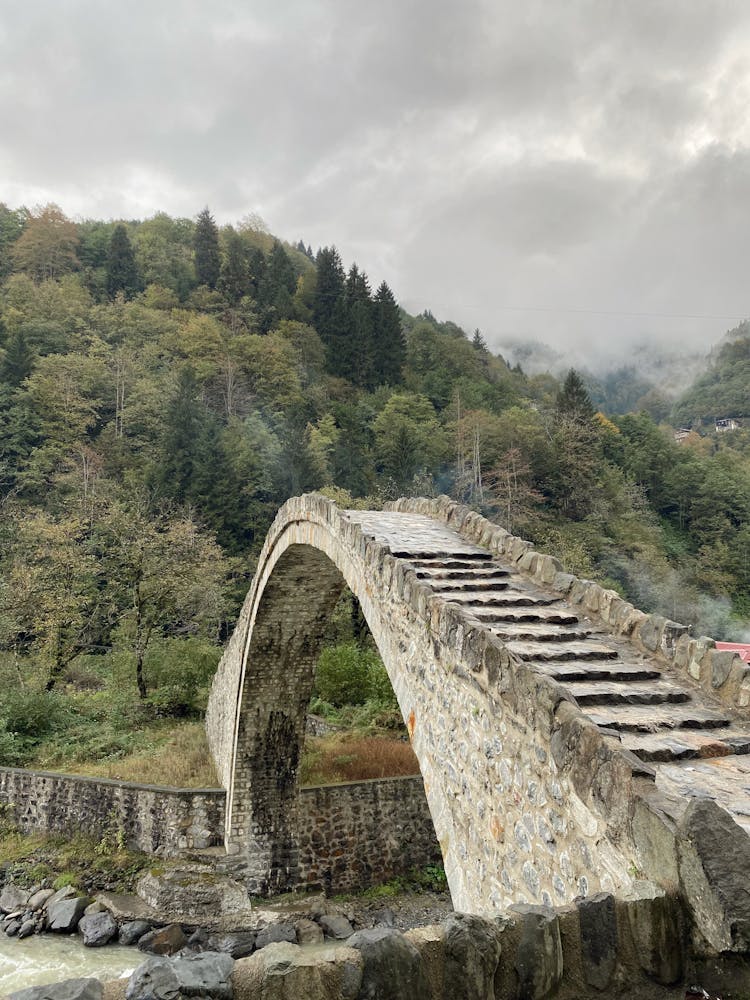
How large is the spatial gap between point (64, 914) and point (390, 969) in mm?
12022

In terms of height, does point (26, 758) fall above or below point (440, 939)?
below

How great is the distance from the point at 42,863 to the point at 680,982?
1369 centimetres

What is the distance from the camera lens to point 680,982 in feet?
6.27

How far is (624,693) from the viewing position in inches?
149

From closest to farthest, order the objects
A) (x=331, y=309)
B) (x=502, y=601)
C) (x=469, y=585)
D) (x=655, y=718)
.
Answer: (x=655, y=718), (x=502, y=601), (x=469, y=585), (x=331, y=309)

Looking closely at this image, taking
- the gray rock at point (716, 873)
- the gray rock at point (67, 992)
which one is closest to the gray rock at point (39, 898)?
the gray rock at point (67, 992)

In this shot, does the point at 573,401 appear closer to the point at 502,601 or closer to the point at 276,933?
the point at 276,933

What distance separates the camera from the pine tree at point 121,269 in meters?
43.4

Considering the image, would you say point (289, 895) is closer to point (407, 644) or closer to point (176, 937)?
point (176, 937)

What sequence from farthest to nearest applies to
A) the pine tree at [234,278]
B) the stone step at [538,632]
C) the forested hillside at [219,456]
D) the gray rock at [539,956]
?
the pine tree at [234,278], the forested hillside at [219,456], the stone step at [538,632], the gray rock at [539,956]

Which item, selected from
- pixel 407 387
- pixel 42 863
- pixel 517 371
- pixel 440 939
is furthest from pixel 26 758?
pixel 517 371

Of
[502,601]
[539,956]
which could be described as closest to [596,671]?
[502,601]

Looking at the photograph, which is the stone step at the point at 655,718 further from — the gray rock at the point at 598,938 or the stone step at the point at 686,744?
the gray rock at the point at 598,938

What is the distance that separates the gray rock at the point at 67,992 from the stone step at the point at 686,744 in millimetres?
2360
